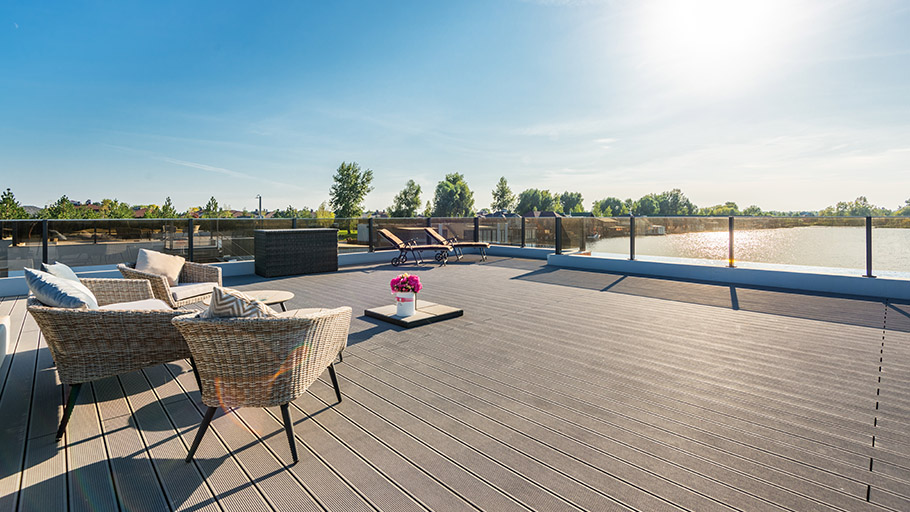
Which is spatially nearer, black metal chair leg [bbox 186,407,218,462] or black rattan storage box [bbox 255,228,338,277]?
black metal chair leg [bbox 186,407,218,462]

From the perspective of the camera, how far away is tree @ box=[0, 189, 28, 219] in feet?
93.8

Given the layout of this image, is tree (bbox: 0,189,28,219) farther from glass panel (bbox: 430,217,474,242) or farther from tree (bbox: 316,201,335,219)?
glass panel (bbox: 430,217,474,242)

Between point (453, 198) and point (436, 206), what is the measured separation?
2874 mm

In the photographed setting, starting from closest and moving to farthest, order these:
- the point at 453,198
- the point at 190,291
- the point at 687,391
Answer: the point at 687,391 < the point at 190,291 < the point at 453,198

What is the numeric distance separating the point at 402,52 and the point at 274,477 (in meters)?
13.1

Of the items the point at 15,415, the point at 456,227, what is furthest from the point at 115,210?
the point at 15,415

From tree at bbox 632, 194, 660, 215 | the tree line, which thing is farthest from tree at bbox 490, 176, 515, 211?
tree at bbox 632, 194, 660, 215

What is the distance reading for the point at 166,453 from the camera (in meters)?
1.87

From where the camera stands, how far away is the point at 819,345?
3.46 meters

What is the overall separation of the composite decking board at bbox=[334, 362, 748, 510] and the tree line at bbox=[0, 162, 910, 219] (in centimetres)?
649

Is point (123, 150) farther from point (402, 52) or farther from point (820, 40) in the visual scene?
point (820, 40)

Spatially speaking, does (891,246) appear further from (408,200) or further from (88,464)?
(408,200)

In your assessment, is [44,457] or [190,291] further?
[190,291]

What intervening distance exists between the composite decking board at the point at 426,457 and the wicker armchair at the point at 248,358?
455 mm
